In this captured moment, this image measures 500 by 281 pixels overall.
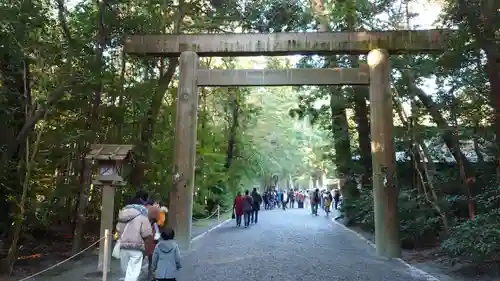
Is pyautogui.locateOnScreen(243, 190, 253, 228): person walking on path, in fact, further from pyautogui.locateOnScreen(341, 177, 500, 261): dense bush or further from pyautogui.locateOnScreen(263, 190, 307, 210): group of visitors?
pyautogui.locateOnScreen(263, 190, 307, 210): group of visitors

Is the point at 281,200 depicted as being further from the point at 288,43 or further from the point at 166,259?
the point at 166,259

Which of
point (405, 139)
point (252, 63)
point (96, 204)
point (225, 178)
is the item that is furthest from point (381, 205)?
point (252, 63)

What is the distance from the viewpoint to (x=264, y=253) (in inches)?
432

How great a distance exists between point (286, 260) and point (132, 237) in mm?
4207

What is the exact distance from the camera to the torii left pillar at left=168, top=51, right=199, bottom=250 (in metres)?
11.6

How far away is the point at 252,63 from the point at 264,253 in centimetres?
1795

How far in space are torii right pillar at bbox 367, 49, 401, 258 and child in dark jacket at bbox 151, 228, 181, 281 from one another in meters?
6.34

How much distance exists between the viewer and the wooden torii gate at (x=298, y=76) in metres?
11.1

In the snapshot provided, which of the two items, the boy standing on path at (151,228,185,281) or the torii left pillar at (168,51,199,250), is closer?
the boy standing on path at (151,228,185,281)

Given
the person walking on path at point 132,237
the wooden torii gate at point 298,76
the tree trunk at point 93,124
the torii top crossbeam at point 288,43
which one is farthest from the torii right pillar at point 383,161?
the tree trunk at point 93,124

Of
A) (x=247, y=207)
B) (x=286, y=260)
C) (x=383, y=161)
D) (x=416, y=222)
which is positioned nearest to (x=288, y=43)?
(x=383, y=161)

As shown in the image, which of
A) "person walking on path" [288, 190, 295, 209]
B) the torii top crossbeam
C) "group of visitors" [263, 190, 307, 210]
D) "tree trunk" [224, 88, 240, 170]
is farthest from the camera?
"person walking on path" [288, 190, 295, 209]

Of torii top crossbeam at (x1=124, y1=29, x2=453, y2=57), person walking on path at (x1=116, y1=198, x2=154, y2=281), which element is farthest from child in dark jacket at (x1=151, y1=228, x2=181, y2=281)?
torii top crossbeam at (x1=124, y1=29, x2=453, y2=57)

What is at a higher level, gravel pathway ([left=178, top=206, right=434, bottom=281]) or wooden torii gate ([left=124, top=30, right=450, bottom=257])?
wooden torii gate ([left=124, top=30, right=450, bottom=257])
